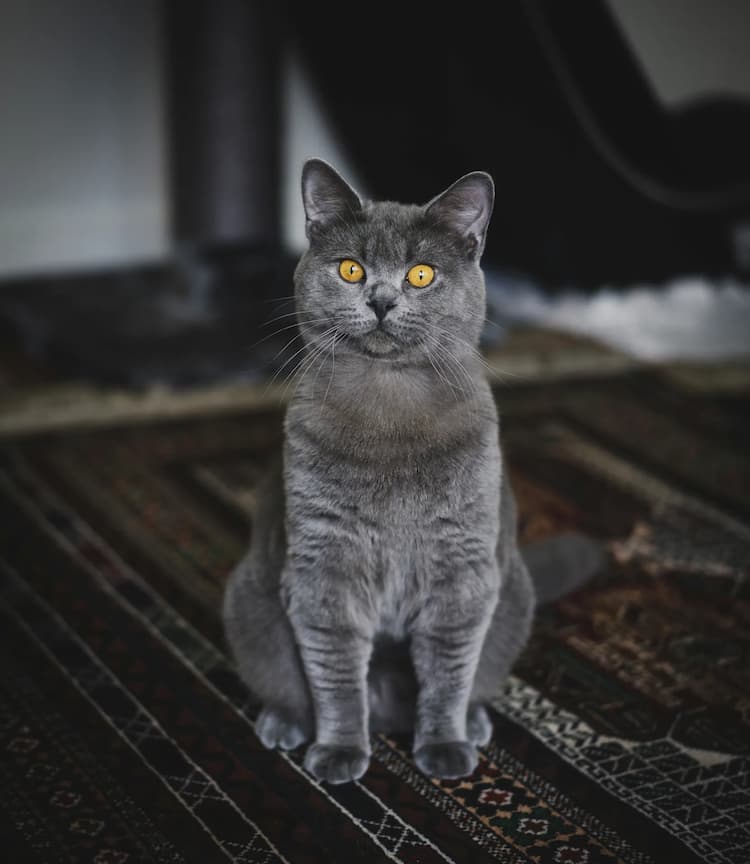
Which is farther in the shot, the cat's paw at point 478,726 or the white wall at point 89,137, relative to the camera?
the white wall at point 89,137

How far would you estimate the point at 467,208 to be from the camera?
1.47m

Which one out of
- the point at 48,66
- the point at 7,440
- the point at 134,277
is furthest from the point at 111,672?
the point at 48,66

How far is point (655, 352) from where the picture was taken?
325 cm

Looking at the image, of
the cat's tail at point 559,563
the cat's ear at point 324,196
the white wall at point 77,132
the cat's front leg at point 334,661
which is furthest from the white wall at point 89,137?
the cat's front leg at point 334,661

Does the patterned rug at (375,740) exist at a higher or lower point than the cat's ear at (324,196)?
lower

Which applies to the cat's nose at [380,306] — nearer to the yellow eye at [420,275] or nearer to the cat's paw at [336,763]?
the yellow eye at [420,275]

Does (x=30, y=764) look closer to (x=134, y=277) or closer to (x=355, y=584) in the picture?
(x=355, y=584)

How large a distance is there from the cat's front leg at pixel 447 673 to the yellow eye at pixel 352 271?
412 millimetres

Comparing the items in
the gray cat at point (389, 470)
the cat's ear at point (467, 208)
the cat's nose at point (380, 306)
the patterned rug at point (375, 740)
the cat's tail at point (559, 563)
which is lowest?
the patterned rug at point (375, 740)

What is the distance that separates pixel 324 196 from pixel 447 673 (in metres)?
0.62

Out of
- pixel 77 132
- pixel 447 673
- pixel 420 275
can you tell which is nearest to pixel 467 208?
pixel 420 275

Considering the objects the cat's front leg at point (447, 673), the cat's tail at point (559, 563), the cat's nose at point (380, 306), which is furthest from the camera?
the cat's tail at point (559, 563)

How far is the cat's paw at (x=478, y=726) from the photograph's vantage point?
1.66 metres

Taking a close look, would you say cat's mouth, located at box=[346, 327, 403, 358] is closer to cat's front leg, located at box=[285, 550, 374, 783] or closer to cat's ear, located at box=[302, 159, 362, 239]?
cat's ear, located at box=[302, 159, 362, 239]
